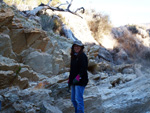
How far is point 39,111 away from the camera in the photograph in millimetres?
3855

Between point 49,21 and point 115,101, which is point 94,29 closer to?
point 49,21

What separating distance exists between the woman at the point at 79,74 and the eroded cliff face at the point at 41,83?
523mm

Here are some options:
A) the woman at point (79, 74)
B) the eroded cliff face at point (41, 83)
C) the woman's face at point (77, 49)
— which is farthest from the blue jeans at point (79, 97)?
the woman's face at point (77, 49)

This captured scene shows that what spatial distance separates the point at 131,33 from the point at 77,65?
75.6 feet

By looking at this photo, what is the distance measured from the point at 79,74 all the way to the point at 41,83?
64.6 inches

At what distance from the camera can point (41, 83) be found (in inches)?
194

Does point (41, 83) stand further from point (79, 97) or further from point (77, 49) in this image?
point (77, 49)

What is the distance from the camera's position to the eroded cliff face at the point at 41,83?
402cm

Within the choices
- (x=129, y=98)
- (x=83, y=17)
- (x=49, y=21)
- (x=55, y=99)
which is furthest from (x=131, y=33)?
(x=55, y=99)

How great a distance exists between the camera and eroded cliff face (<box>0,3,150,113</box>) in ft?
13.2

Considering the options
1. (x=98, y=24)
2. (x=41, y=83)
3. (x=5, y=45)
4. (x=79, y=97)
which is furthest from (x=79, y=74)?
(x=98, y=24)

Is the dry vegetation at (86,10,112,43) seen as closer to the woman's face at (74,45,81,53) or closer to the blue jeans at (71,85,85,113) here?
the woman's face at (74,45,81,53)

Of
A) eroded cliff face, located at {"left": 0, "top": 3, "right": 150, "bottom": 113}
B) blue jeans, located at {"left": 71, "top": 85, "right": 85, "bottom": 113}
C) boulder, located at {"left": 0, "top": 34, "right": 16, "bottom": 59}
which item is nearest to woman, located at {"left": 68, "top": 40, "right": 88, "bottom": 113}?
blue jeans, located at {"left": 71, "top": 85, "right": 85, "bottom": 113}

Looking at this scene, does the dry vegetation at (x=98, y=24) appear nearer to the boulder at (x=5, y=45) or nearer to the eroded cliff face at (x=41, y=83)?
the eroded cliff face at (x=41, y=83)
